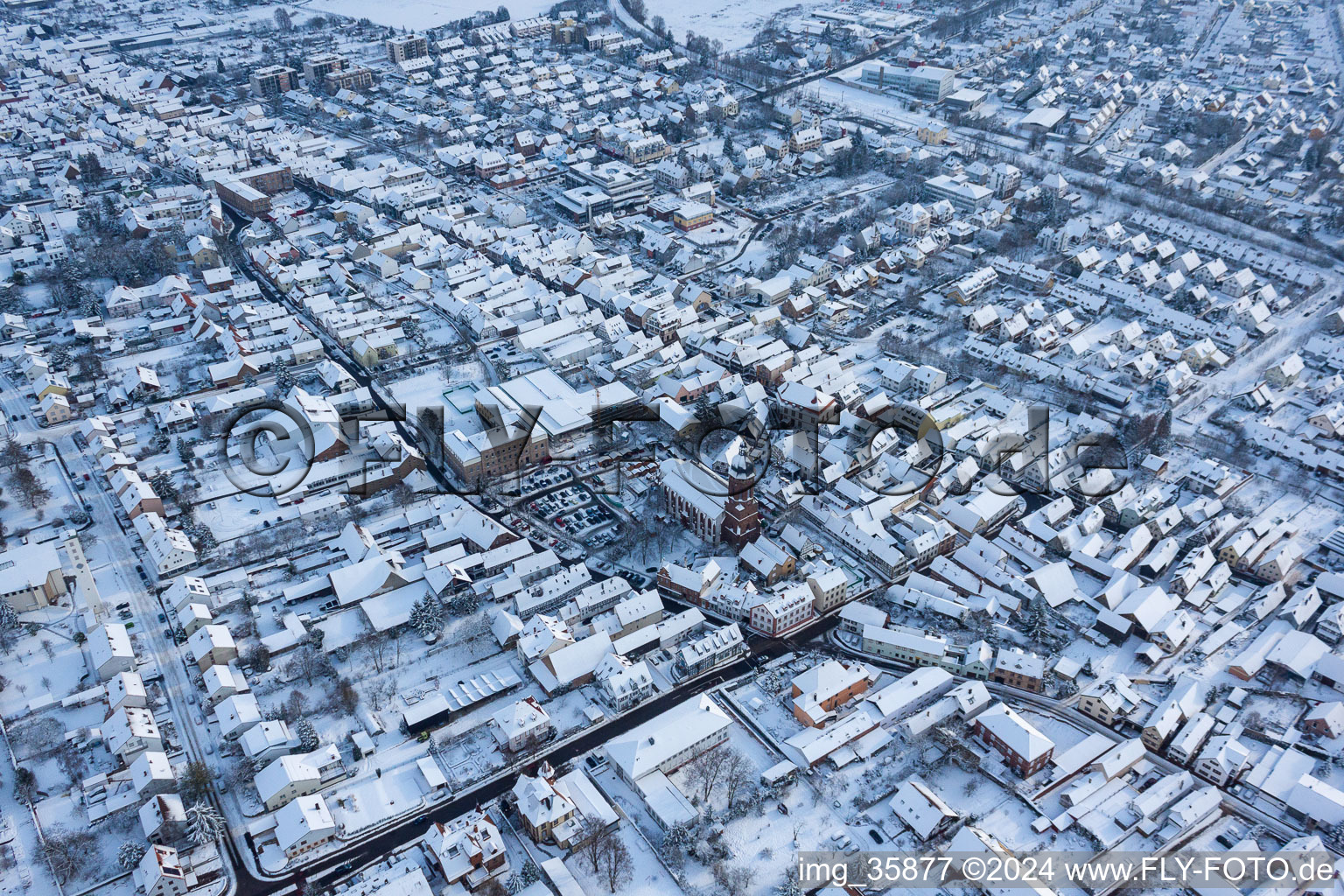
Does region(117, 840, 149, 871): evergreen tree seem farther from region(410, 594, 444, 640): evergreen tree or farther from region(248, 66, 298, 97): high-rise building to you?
region(248, 66, 298, 97): high-rise building

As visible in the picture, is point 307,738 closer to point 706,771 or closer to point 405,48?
point 706,771

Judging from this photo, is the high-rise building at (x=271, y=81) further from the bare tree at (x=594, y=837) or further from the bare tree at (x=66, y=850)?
the bare tree at (x=594, y=837)

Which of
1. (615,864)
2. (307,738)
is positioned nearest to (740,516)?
(615,864)

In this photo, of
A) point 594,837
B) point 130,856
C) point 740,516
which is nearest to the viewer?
point 130,856

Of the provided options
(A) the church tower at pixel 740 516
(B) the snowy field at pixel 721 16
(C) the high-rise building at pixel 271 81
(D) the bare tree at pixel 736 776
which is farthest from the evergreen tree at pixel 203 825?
(B) the snowy field at pixel 721 16

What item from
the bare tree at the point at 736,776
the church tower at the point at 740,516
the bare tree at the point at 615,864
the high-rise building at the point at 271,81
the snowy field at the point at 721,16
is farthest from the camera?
the snowy field at the point at 721,16

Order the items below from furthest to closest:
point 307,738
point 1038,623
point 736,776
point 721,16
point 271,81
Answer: point 721,16 → point 271,81 → point 1038,623 → point 307,738 → point 736,776

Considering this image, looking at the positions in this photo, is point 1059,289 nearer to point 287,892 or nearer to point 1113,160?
point 1113,160

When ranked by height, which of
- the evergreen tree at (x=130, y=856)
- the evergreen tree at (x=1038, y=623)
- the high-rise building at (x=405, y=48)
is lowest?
the evergreen tree at (x=130, y=856)

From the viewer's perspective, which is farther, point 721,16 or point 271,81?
point 721,16
